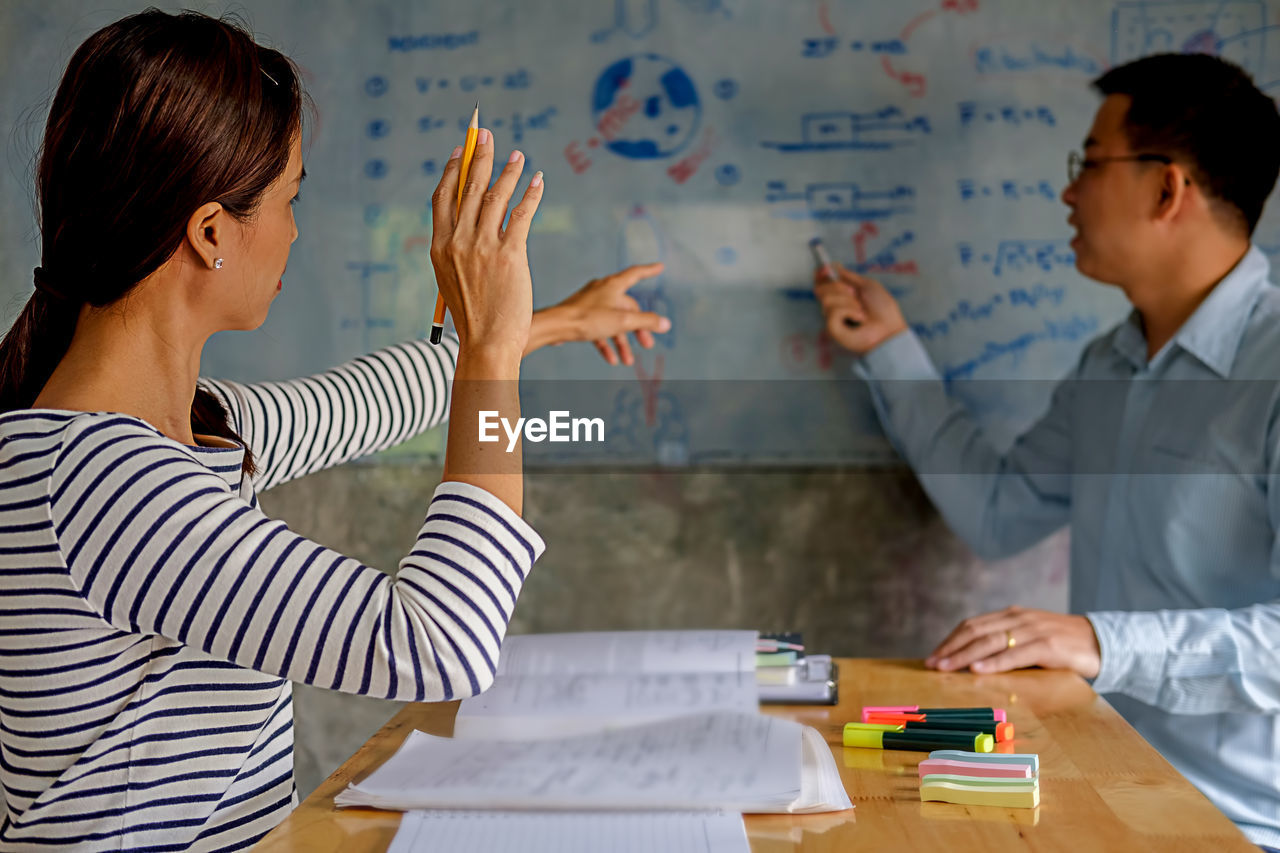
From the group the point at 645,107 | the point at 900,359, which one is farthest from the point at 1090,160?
the point at 645,107

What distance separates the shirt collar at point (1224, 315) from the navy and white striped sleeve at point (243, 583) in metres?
1.13

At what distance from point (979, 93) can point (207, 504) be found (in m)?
1.42

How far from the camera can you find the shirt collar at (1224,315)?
1470 mm

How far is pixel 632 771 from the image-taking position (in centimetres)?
87

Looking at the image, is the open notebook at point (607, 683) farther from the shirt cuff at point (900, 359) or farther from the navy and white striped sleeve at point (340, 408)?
the shirt cuff at point (900, 359)

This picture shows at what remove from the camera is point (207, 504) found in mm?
764

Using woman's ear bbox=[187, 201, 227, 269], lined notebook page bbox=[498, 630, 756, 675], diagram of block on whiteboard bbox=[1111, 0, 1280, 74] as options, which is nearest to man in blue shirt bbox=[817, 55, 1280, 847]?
diagram of block on whiteboard bbox=[1111, 0, 1280, 74]

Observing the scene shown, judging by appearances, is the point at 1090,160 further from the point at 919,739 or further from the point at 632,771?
the point at 632,771

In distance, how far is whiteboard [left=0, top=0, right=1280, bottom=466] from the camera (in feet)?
5.73

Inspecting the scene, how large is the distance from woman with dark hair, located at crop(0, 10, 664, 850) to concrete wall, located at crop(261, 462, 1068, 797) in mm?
943

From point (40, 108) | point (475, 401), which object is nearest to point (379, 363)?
point (475, 401)

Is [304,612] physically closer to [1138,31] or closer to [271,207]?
[271,207]

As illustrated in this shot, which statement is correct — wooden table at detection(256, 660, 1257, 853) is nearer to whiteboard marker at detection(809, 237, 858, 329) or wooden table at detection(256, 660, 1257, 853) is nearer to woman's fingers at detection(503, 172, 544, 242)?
woman's fingers at detection(503, 172, 544, 242)

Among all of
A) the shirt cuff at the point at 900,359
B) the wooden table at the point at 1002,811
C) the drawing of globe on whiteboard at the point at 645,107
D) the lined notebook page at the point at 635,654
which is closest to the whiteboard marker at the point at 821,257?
the shirt cuff at the point at 900,359
